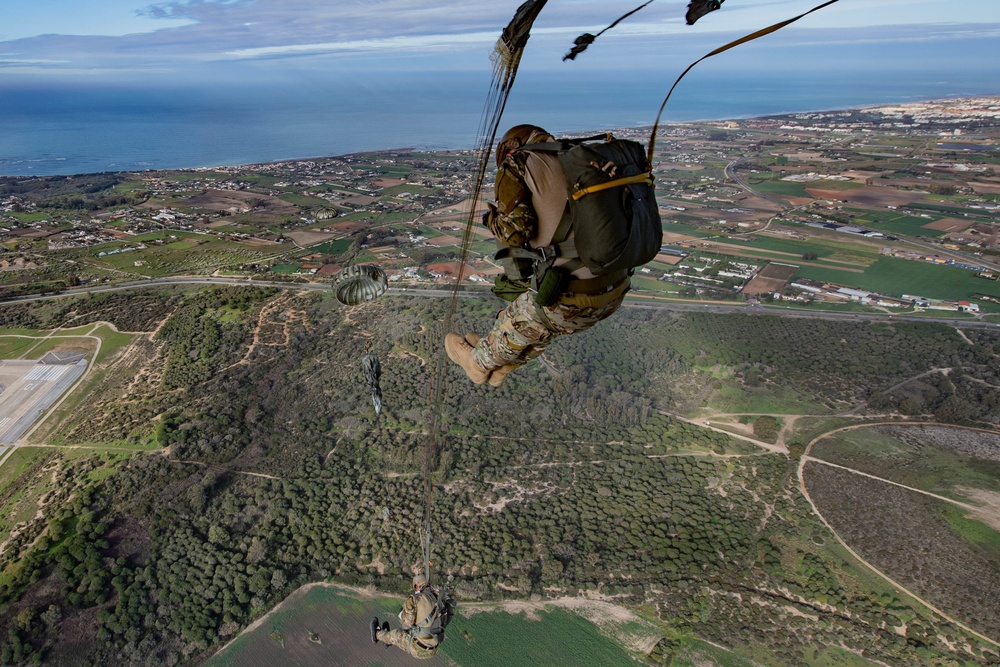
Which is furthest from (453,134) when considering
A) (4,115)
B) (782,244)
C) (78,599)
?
(4,115)

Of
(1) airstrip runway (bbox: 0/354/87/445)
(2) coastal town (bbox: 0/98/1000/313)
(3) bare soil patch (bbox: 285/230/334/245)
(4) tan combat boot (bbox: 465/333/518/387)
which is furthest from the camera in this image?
(3) bare soil patch (bbox: 285/230/334/245)

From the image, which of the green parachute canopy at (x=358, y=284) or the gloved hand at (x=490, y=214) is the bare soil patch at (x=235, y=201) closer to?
Result: the green parachute canopy at (x=358, y=284)

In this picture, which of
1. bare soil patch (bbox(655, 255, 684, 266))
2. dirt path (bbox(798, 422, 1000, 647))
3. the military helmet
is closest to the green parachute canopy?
the military helmet

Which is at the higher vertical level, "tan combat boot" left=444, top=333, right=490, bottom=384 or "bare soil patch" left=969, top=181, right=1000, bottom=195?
Answer: "tan combat boot" left=444, top=333, right=490, bottom=384

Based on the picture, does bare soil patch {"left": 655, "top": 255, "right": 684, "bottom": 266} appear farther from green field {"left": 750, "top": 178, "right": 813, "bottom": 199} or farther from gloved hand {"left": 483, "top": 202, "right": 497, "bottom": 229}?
gloved hand {"left": 483, "top": 202, "right": 497, "bottom": 229}

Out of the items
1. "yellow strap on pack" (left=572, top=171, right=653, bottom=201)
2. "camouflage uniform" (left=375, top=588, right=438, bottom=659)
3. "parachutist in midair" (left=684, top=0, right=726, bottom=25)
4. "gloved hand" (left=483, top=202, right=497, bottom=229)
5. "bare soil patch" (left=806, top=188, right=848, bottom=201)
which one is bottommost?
"camouflage uniform" (left=375, top=588, right=438, bottom=659)

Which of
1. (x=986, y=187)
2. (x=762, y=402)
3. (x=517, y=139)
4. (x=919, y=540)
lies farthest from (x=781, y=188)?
(x=517, y=139)

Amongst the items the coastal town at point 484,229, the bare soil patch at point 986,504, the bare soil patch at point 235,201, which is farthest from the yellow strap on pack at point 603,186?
the bare soil patch at point 235,201
